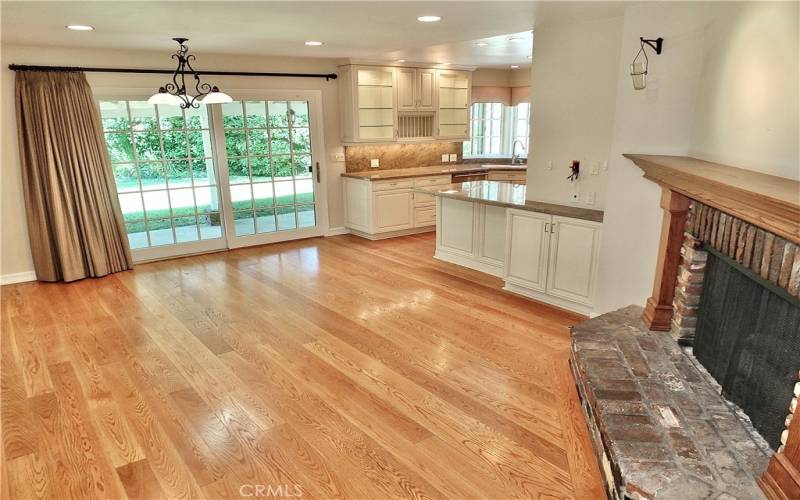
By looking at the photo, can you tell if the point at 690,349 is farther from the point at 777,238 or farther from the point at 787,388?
the point at 777,238

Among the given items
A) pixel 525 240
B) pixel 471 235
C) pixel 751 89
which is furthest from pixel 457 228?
pixel 751 89

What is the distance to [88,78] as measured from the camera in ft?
17.1

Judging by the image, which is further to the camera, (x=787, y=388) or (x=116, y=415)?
(x=116, y=415)

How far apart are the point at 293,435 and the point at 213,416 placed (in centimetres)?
53

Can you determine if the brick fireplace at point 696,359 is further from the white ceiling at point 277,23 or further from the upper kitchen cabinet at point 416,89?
the upper kitchen cabinet at point 416,89

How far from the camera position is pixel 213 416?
2.85 m

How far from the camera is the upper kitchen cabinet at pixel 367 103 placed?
6.65 m

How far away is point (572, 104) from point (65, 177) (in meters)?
4.94

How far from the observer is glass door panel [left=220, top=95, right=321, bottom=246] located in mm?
6336

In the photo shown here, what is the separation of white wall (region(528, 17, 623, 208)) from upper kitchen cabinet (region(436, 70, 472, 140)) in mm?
3350

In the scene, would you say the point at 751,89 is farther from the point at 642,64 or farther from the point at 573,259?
the point at 573,259

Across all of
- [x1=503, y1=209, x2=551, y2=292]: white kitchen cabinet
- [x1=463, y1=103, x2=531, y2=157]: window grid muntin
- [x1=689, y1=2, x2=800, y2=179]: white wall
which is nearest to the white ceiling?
[x1=689, y1=2, x2=800, y2=179]: white wall

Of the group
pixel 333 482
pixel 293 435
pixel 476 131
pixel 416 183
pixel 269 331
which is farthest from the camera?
pixel 476 131

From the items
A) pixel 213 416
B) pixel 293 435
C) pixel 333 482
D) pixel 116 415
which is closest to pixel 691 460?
pixel 333 482
